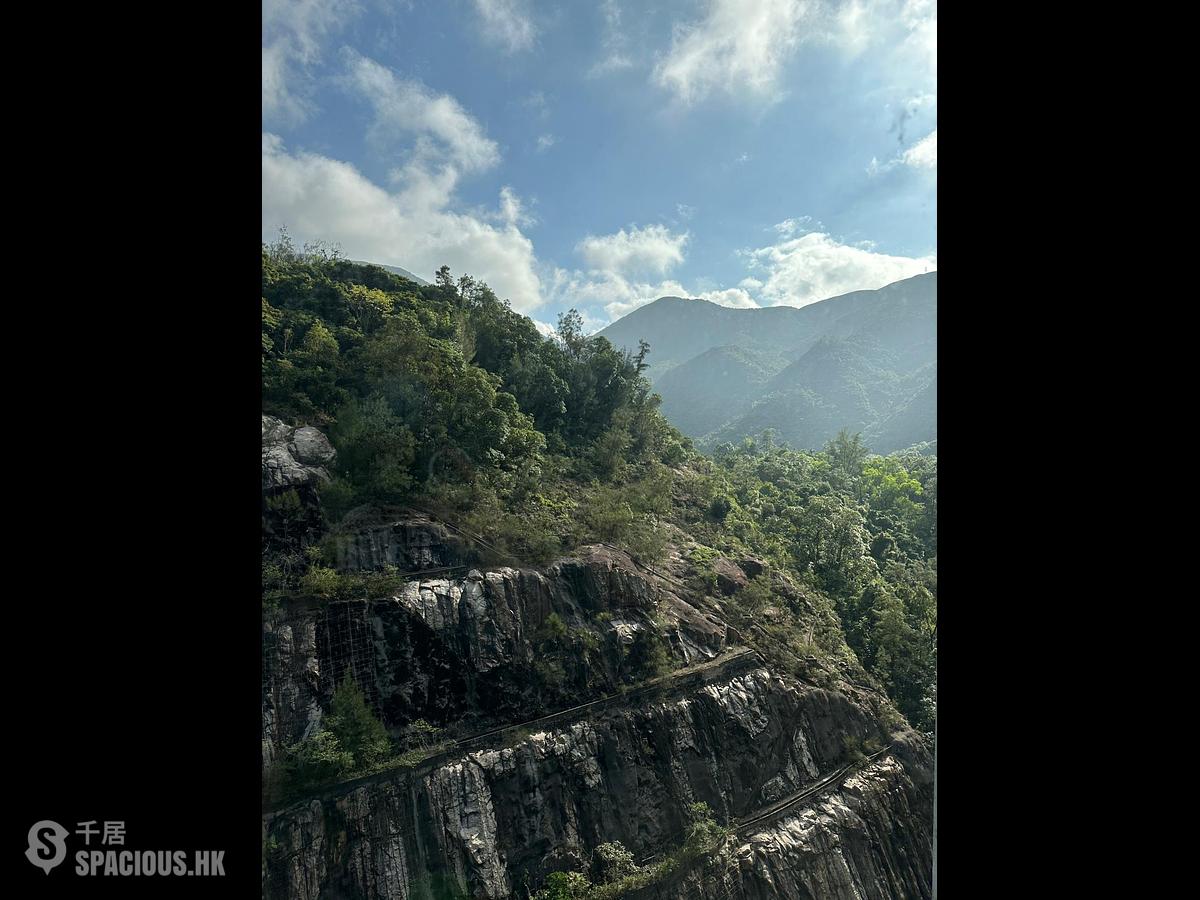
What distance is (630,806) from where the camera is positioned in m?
7.64

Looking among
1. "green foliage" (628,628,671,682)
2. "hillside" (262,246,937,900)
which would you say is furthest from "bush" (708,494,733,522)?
"green foliage" (628,628,671,682)

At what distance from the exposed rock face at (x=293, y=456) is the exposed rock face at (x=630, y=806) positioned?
15.4 feet

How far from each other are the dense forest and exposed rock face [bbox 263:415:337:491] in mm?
256

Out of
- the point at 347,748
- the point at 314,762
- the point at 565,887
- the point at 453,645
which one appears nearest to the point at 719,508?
the point at 453,645

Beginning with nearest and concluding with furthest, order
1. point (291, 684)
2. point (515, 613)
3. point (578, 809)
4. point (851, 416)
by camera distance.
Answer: point (291, 684) → point (578, 809) → point (515, 613) → point (851, 416)

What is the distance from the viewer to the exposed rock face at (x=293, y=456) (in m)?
8.30
